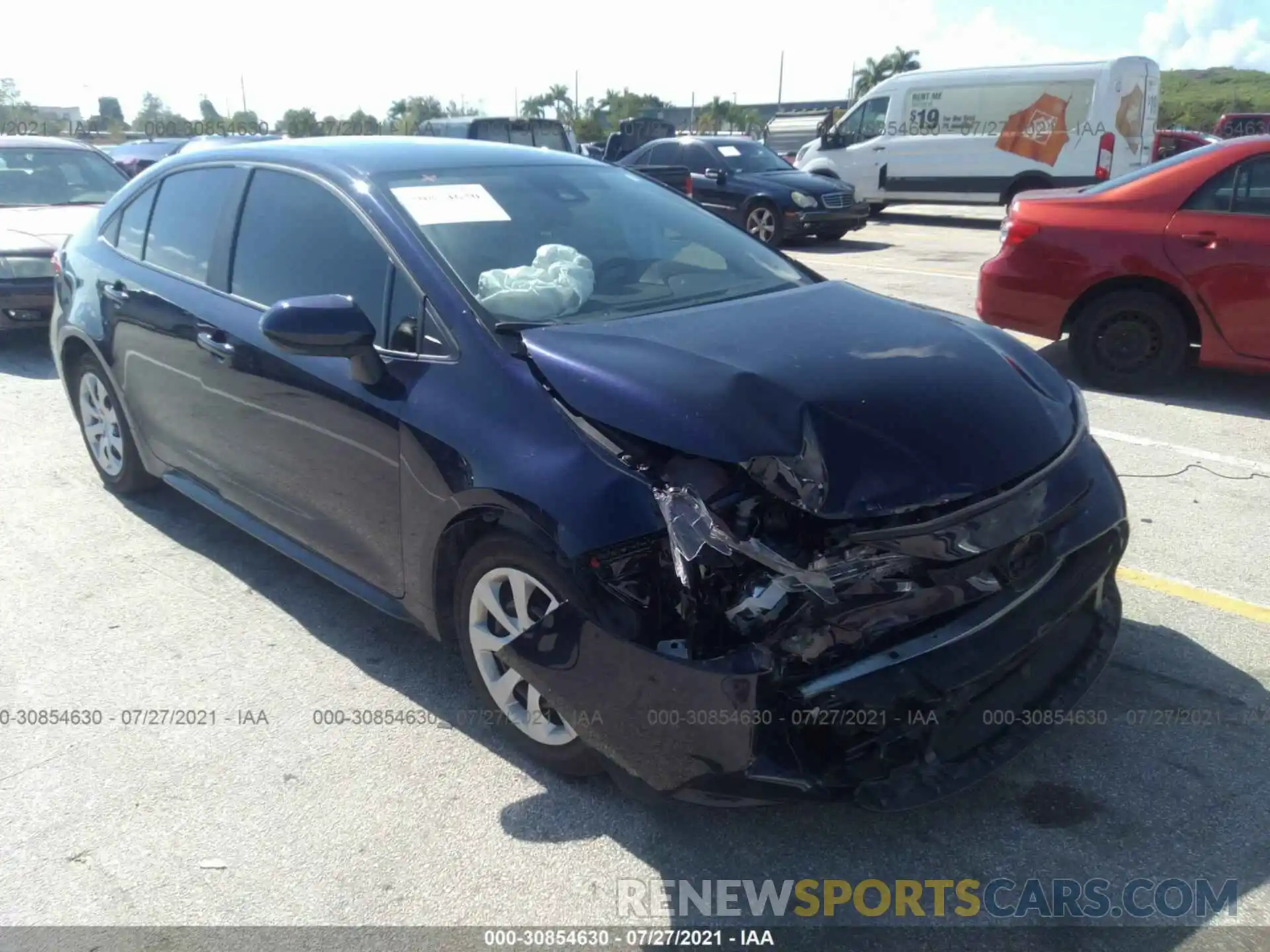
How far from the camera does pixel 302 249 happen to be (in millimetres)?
3582

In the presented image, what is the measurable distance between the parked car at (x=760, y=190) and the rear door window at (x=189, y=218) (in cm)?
949

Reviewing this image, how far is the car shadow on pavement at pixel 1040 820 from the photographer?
2.52 m

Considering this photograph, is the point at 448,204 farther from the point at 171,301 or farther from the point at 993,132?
the point at 993,132

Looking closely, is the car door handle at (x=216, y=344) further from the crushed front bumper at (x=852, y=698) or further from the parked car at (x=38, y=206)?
the parked car at (x=38, y=206)

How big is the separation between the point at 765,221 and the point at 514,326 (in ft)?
38.6

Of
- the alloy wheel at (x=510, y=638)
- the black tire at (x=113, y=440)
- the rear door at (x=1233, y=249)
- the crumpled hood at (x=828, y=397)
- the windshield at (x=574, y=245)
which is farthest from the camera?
the rear door at (x=1233, y=249)

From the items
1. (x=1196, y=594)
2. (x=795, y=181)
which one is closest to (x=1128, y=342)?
(x=1196, y=594)

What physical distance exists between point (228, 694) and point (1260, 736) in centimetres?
321

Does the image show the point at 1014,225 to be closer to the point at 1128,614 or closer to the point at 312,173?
the point at 1128,614

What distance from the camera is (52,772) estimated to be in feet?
10.0

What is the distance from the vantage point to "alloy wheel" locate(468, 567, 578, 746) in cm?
273

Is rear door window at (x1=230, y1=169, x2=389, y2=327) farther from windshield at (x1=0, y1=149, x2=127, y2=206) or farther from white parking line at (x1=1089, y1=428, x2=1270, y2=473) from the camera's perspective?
windshield at (x1=0, y1=149, x2=127, y2=206)

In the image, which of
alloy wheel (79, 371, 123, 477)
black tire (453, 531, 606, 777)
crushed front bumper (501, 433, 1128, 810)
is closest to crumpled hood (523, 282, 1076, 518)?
crushed front bumper (501, 433, 1128, 810)

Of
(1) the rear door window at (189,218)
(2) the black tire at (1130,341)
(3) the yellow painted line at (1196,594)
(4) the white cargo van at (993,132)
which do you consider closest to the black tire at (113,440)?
(1) the rear door window at (189,218)
